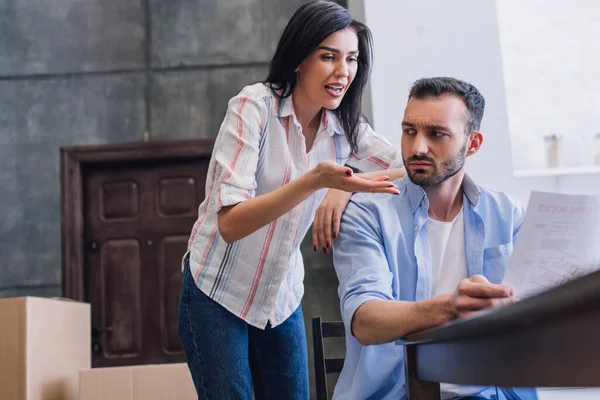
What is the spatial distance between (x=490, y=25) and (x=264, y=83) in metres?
2.00

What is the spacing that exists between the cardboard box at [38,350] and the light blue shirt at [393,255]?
1903 mm

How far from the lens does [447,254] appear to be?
61.8 inches

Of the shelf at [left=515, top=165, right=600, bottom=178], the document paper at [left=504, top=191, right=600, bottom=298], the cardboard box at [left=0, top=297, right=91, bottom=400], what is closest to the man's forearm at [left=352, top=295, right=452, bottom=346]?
the document paper at [left=504, top=191, right=600, bottom=298]

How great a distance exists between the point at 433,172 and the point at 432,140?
8cm

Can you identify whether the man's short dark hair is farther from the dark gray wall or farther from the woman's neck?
the dark gray wall

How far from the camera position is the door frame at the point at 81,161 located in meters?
4.43

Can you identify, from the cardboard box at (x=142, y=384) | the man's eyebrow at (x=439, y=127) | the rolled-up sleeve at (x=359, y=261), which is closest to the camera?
the rolled-up sleeve at (x=359, y=261)

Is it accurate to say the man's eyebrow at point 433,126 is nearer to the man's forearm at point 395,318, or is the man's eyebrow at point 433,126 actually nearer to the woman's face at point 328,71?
the woman's face at point 328,71

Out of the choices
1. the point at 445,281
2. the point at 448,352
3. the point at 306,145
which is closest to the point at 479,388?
the point at 445,281

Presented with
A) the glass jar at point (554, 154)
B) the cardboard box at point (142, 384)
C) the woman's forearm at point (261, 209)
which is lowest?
the cardboard box at point (142, 384)

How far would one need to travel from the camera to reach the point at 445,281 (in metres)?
1.55

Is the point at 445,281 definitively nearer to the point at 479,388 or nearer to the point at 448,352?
the point at 479,388

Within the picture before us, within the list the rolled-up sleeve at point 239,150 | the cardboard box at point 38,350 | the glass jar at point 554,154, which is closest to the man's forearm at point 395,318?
the rolled-up sleeve at point 239,150

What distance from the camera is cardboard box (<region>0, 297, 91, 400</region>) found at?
3.00 m
